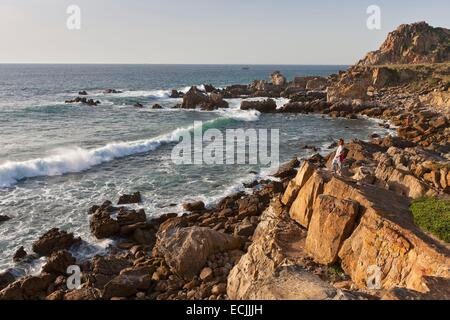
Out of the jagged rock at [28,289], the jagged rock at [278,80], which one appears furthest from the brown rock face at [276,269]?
the jagged rock at [278,80]

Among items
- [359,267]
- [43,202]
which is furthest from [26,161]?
[359,267]

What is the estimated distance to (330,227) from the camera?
12383mm

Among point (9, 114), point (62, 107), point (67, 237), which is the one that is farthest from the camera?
point (62, 107)

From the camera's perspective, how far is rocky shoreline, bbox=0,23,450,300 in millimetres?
9539

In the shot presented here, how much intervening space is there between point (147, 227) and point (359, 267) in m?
12.2

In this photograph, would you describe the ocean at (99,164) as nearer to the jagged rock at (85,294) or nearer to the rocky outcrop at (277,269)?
the jagged rock at (85,294)

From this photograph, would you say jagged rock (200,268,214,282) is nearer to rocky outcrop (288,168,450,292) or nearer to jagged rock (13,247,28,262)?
rocky outcrop (288,168,450,292)

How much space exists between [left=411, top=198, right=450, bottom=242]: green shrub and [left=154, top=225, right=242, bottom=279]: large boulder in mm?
7313

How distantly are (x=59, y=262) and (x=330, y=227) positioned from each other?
38.4 feet

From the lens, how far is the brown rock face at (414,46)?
301ft

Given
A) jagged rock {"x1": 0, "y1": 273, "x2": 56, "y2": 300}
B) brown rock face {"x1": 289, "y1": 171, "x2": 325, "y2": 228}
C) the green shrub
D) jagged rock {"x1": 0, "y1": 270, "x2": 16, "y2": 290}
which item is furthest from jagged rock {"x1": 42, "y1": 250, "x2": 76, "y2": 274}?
the green shrub

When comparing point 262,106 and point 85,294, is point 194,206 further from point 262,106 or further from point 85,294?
point 262,106
